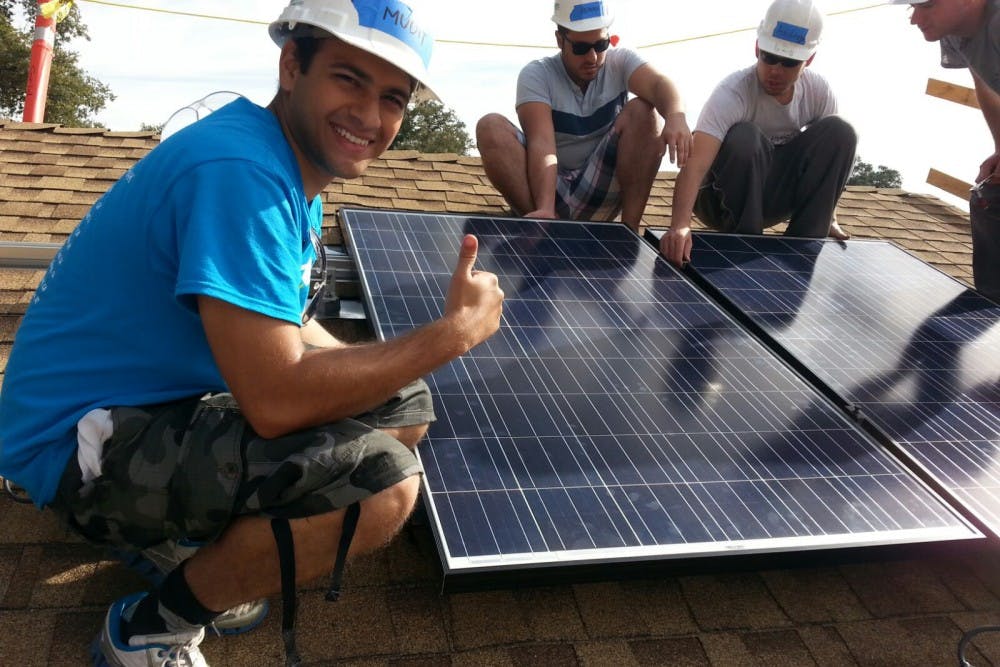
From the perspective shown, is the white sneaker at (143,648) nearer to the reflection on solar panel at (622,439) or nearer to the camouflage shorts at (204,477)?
the camouflage shorts at (204,477)

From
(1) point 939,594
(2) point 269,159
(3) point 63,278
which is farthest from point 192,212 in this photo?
(1) point 939,594

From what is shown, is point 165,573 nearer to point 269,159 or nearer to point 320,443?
point 320,443

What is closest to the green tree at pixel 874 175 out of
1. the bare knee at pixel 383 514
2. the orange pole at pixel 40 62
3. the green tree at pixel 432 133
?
the green tree at pixel 432 133

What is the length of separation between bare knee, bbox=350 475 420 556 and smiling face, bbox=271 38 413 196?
86 cm

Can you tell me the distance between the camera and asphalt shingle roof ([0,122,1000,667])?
7.69 feet

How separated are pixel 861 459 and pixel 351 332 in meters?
2.06

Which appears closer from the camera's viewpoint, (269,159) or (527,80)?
(269,159)

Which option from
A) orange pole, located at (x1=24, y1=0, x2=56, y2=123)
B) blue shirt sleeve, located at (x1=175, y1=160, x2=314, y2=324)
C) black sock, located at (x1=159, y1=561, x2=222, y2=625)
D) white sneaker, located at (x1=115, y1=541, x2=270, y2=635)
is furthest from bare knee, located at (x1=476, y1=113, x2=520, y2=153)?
orange pole, located at (x1=24, y1=0, x2=56, y2=123)

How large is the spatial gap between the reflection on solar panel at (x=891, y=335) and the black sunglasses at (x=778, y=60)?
974mm

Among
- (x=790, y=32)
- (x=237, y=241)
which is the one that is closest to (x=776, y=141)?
(x=790, y=32)

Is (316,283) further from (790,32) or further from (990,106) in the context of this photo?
(990,106)

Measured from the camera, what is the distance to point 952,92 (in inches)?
298

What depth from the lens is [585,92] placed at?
18.2 ft

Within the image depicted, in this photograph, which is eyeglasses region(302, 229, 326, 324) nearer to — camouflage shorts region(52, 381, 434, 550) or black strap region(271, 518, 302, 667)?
camouflage shorts region(52, 381, 434, 550)
